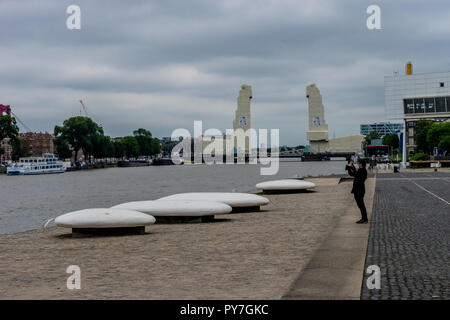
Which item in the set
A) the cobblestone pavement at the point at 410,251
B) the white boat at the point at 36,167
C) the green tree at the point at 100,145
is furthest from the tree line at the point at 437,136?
the white boat at the point at 36,167

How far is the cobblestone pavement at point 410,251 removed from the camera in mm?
8258

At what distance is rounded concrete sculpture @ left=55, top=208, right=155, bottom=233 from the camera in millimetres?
16609

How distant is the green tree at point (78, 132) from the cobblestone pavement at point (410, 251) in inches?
5290

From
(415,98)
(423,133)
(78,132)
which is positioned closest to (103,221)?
(423,133)

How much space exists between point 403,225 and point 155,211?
858 cm

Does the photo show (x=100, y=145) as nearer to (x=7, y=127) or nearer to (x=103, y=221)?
(x=7, y=127)

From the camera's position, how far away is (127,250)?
1344 centimetres

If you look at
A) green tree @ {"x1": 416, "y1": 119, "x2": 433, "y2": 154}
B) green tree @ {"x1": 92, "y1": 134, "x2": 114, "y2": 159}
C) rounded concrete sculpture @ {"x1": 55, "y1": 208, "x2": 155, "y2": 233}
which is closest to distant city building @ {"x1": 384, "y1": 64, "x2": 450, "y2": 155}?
green tree @ {"x1": 416, "y1": 119, "x2": 433, "y2": 154}

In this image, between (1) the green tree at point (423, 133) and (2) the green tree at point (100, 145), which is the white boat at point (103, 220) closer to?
(1) the green tree at point (423, 133)

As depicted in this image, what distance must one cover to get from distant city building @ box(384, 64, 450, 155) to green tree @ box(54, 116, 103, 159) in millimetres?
76959

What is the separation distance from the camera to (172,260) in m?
11.7

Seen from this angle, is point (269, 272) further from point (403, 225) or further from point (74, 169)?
point (74, 169)
